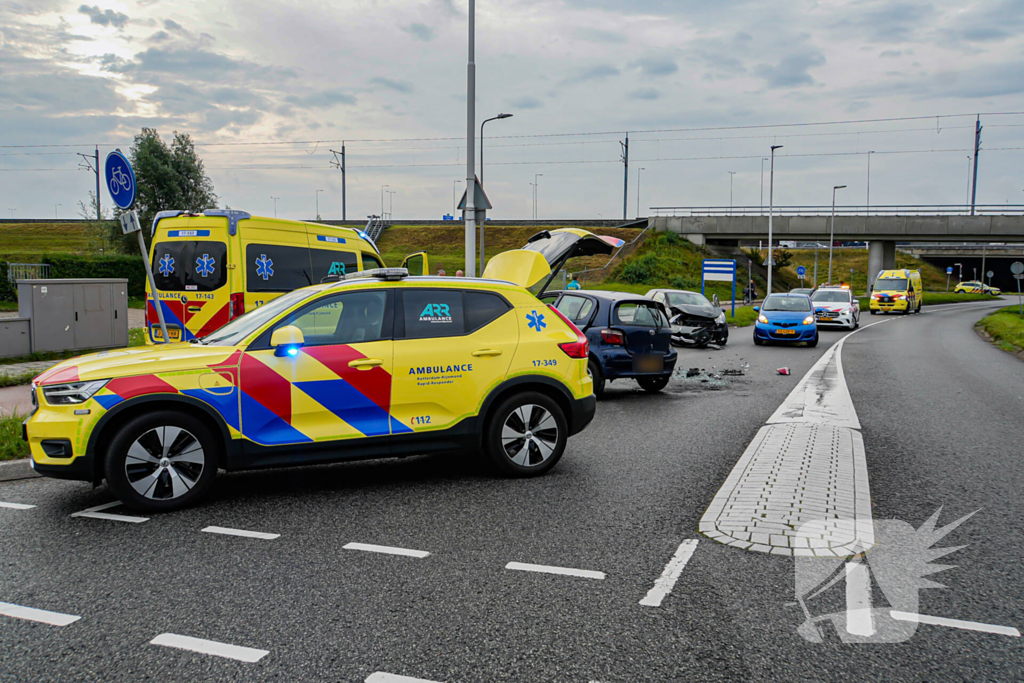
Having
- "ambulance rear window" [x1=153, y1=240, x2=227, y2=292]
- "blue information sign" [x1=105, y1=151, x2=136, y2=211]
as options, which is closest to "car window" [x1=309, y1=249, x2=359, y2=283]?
"ambulance rear window" [x1=153, y1=240, x2=227, y2=292]

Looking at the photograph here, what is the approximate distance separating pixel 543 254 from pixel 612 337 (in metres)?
2.41

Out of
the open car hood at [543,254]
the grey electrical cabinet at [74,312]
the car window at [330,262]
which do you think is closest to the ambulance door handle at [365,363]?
the open car hood at [543,254]

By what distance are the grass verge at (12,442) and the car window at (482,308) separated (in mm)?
4026

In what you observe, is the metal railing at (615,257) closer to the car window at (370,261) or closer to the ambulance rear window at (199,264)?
the car window at (370,261)

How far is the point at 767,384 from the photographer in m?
12.4

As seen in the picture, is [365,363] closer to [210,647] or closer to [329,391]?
[329,391]

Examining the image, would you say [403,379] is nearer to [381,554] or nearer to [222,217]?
[381,554]

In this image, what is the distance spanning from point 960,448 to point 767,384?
5045 mm

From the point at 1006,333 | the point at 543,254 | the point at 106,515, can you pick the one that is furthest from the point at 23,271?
the point at 1006,333

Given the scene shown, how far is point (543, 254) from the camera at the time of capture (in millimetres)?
12523

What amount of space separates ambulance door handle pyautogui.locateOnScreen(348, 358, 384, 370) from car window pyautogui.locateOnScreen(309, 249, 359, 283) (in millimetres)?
6165

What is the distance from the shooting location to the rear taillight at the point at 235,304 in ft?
33.2

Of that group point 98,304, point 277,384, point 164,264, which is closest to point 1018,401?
point 277,384

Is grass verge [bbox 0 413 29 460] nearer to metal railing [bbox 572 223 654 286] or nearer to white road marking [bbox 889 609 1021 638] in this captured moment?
white road marking [bbox 889 609 1021 638]
